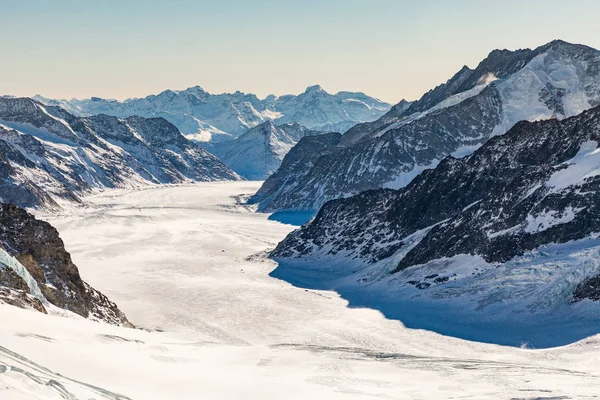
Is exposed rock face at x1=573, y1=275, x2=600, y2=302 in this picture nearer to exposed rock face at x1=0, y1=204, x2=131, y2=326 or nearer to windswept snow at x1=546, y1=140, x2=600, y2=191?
windswept snow at x1=546, y1=140, x2=600, y2=191

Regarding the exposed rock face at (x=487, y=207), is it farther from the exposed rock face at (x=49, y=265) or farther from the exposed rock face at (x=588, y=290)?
the exposed rock face at (x=49, y=265)

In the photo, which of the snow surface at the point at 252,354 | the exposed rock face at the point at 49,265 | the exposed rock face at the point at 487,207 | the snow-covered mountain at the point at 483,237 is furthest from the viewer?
the exposed rock face at the point at 487,207

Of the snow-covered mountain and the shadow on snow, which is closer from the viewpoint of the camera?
the shadow on snow

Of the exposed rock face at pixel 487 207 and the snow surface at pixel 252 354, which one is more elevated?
the exposed rock face at pixel 487 207

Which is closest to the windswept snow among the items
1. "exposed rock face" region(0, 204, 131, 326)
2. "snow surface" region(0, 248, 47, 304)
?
"exposed rock face" region(0, 204, 131, 326)

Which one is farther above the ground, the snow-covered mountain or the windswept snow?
the windswept snow

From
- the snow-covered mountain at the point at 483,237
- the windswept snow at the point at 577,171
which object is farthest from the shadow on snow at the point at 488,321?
the windswept snow at the point at 577,171

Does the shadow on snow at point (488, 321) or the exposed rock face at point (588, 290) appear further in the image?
the exposed rock face at point (588, 290)
